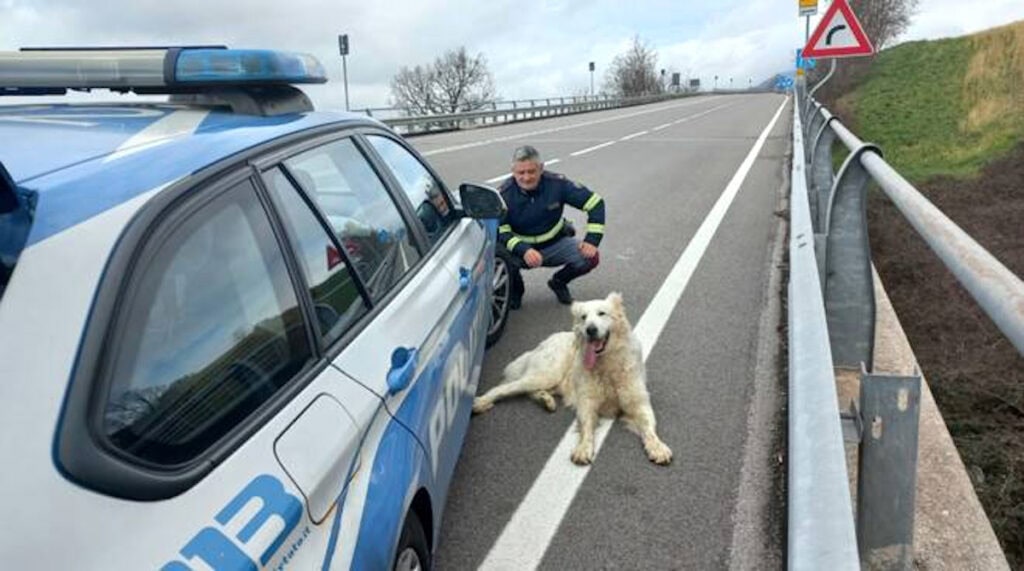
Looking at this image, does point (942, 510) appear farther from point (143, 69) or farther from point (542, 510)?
point (143, 69)

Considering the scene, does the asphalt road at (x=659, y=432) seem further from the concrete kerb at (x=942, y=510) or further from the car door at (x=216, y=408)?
the car door at (x=216, y=408)

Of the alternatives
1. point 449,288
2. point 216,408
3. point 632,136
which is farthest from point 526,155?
point 632,136

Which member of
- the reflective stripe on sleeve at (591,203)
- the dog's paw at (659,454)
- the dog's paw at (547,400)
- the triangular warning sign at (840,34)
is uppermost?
the triangular warning sign at (840,34)

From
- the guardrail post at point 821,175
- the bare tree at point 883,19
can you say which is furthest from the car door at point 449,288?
the bare tree at point 883,19

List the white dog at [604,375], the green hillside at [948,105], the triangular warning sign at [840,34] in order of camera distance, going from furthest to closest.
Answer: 1. the green hillside at [948,105]
2. the triangular warning sign at [840,34]
3. the white dog at [604,375]

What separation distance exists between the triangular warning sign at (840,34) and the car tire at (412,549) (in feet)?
38.6

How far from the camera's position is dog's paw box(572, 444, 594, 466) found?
4.12 metres

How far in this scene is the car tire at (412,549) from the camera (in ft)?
7.78

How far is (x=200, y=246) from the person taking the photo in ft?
6.34

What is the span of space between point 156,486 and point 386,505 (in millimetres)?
791

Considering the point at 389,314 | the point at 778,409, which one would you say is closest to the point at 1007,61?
the point at 778,409

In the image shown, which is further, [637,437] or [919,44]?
[919,44]

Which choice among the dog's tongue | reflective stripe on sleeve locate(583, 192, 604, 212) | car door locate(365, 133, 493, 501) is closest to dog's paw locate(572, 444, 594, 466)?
the dog's tongue

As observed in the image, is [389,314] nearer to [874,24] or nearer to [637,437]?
[637,437]
